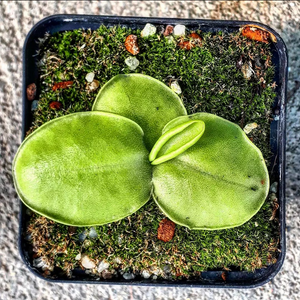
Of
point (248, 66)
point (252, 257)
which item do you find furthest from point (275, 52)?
point (252, 257)

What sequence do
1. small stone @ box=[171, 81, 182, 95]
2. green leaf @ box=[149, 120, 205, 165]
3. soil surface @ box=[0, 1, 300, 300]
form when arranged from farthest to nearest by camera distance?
soil surface @ box=[0, 1, 300, 300]
small stone @ box=[171, 81, 182, 95]
green leaf @ box=[149, 120, 205, 165]

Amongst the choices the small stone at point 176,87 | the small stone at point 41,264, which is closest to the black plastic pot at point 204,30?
the small stone at point 41,264

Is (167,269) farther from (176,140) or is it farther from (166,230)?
(176,140)

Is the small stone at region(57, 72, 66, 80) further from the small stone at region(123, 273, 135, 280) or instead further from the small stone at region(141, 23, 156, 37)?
the small stone at region(123, 273, 135, 280)

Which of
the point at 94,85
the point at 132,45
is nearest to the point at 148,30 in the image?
the point at 132,45

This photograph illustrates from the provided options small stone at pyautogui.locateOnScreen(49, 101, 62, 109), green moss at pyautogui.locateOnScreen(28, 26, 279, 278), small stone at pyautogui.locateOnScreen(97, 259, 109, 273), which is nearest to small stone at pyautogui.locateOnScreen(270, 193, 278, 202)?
green moss at pyautogui.locateOnScreen(28, 26, 279, 278)

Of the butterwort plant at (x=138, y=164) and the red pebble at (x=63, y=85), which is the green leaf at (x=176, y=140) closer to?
the butterwort plant at (x=138, y=164)

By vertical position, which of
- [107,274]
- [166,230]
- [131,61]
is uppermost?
[131,61]
